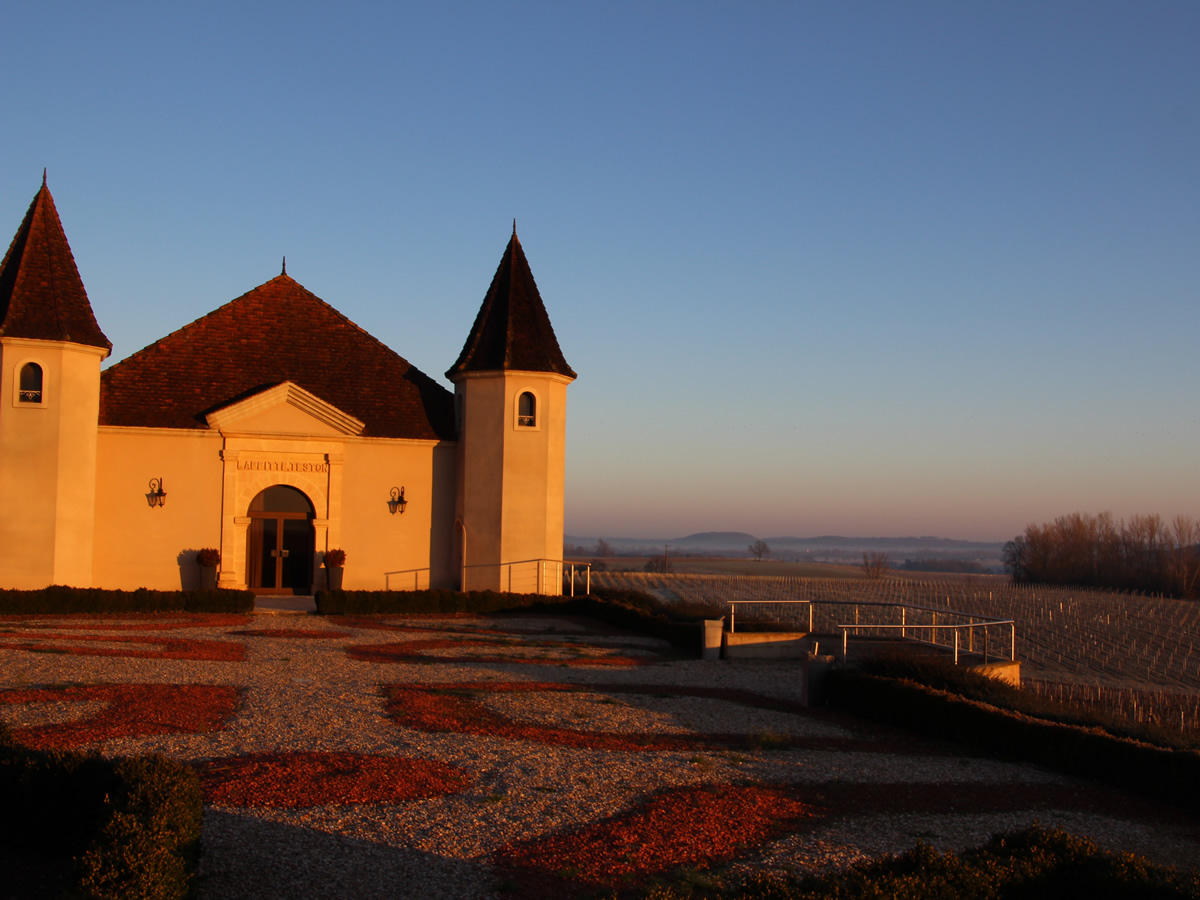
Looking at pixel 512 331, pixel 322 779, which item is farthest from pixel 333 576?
pixel 322 779

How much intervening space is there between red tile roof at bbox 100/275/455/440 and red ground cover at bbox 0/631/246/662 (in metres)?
9.11

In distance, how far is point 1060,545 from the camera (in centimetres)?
7744

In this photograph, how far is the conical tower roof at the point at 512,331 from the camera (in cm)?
2875

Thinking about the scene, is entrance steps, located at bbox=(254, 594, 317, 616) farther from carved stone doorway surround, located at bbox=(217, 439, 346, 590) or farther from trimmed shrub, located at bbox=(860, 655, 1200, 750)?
trimmed shrub, located at bbox=(860, 655, 1200, 750)

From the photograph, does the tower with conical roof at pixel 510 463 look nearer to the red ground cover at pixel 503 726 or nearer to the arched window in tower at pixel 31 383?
the arched window in tower at pixel 31 383

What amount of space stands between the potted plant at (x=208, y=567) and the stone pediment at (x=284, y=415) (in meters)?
3.40

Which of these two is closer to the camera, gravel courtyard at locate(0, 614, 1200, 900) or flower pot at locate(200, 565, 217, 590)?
gravel courtyard at locate(0, 614, 1200, 900)

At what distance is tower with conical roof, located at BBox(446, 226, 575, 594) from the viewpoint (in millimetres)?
28094

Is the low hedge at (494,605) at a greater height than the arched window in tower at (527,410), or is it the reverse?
the arched window in tower at (527,410)

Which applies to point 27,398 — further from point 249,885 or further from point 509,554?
point 249,885

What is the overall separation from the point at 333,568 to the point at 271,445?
Answer: 12.6 ft

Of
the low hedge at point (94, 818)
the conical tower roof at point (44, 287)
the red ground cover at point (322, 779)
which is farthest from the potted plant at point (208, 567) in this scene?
the low hedge at point (94, 818)

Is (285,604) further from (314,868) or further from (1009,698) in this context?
(314,868)

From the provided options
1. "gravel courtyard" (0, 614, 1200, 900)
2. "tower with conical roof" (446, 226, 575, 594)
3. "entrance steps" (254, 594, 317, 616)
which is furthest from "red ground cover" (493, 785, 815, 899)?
"tower with conical roof" (446, 226, 575, 594)
